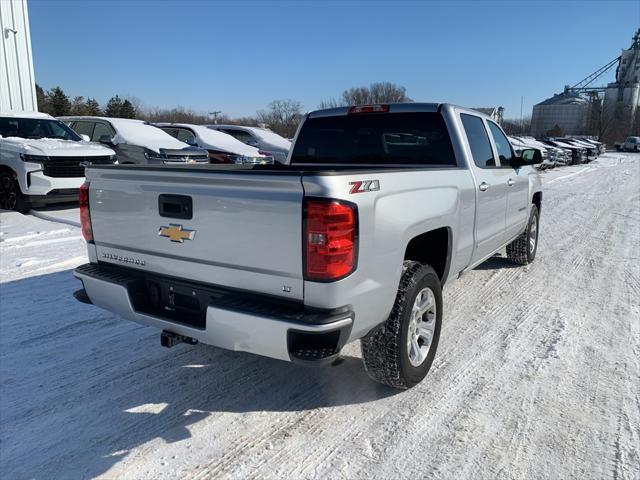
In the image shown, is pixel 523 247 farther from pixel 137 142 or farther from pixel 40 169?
pixel 137 142

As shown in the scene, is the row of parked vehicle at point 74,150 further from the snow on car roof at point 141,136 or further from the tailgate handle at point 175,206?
the tailgate handle at point 175,206

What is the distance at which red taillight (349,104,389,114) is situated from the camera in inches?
170

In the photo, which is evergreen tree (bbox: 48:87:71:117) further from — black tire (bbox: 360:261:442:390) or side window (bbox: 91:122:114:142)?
black tire (bbox: 360:261:442:390)

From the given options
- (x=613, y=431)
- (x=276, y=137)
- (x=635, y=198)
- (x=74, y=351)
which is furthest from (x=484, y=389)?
(x=276, y=137)

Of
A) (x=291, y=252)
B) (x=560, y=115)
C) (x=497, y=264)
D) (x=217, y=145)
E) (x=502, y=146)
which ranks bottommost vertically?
(x=497, y=264)

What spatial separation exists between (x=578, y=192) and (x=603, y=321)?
12.4 metres

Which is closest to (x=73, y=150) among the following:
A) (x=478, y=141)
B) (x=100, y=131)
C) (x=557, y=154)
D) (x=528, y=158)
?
(x=100, y=131)

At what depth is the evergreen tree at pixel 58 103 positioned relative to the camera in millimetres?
44125

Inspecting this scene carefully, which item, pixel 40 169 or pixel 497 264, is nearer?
pixel 497 264

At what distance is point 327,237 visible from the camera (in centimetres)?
239

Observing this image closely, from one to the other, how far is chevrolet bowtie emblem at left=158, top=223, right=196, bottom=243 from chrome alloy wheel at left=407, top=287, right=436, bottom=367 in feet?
4.98

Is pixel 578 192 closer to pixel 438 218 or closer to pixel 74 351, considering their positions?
pixel 438 218

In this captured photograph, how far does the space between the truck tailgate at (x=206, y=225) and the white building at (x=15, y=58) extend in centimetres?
1391

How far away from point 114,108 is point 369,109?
2233 inches
